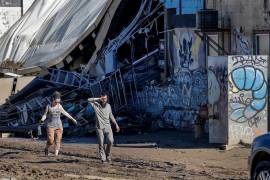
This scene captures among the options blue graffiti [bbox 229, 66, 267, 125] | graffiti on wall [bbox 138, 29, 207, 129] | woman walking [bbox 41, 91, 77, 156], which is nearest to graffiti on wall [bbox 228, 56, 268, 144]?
blue graffiti [bbox 229, 66, 267, 125]

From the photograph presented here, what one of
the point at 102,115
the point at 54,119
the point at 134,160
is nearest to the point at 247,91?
the point at 134,160

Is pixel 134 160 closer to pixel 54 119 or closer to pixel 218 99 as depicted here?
pixel 54 119

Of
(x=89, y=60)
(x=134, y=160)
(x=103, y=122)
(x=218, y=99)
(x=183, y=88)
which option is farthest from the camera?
(x=89, y=60)

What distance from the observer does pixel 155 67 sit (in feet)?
93.5

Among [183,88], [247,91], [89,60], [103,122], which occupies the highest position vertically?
[89,60]

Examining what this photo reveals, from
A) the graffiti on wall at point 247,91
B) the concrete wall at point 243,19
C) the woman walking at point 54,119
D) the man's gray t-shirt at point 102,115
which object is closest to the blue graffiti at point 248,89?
the graffiti on wall at point 247,91

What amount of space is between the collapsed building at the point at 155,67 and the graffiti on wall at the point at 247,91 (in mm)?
25

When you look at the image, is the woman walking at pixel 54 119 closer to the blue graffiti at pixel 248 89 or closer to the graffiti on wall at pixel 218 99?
the graffiti on wall at pixel 218 99

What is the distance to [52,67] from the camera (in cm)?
3403

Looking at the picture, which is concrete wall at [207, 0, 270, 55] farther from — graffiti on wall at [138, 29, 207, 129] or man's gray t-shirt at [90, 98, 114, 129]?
man's gray t-shirt at [90, 98, 114, 129]

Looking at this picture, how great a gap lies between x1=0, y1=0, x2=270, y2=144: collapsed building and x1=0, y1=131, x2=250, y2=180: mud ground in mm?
952

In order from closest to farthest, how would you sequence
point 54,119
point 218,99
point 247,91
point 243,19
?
1. point 54,119
2. point 247,91
3. point 218,99
4. point 243,19

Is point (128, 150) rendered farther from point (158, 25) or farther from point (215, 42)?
point (158, 25)

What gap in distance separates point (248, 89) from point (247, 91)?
0.06m
